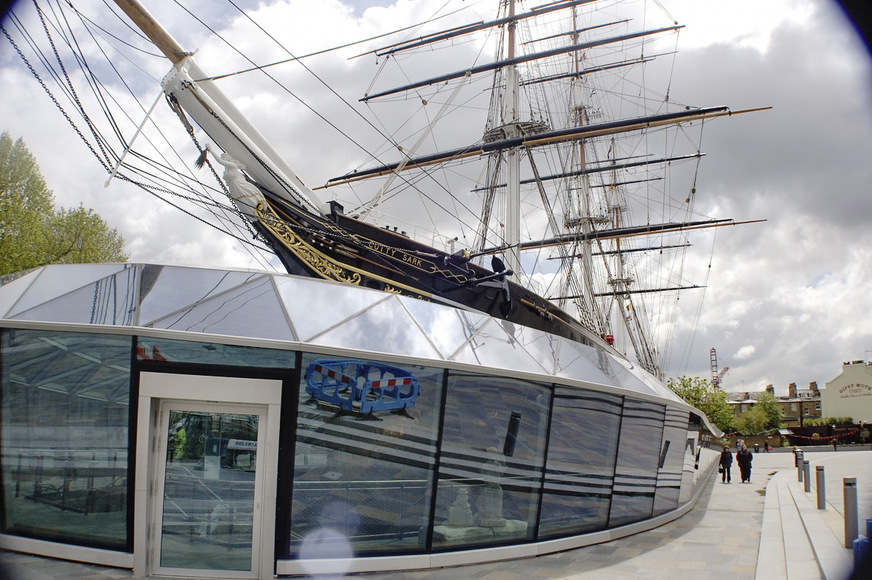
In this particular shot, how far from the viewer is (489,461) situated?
25.6ft

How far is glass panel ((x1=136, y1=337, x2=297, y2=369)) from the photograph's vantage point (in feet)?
21.4

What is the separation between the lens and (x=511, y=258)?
72.4ft

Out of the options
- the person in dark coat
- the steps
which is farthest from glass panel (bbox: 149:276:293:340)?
the person in dark coat

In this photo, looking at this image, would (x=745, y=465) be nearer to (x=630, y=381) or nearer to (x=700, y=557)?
(x=630, y=381)

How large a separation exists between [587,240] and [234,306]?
32.1m

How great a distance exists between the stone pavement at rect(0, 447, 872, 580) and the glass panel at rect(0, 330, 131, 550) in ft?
1.64

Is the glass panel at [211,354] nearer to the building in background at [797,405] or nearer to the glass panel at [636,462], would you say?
the glass panel at [636,462]

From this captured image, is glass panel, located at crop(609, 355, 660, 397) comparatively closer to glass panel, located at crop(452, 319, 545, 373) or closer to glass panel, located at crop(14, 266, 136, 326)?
glass panel, located at crop(452, 319, 545, 373)

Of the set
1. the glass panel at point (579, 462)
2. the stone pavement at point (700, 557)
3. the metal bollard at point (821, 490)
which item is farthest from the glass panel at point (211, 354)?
the metal bollard at point (821, 490)

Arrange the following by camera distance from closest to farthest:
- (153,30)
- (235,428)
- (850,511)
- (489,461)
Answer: (235,428) < (850,511) < (489,461) < (153,30)

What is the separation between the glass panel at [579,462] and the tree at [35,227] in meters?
23.8

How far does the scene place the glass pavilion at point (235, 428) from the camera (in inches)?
258

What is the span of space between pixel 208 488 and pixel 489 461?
3.60m

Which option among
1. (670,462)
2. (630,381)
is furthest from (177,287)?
(670,462)
